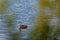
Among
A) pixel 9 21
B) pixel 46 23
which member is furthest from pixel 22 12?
pixel 46 23

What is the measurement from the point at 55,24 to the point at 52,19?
61 mm

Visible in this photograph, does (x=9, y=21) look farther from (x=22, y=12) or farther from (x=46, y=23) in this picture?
(x=46, y=23)

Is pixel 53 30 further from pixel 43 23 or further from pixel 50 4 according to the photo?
pixel 50 4

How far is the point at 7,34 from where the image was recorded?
5.21ft

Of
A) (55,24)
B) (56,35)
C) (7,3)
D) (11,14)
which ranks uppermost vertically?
(7,3)

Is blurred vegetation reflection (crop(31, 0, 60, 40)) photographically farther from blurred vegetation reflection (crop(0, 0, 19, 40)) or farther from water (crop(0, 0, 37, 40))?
blurred vegetation reflection (crop(0, 0, 19, 40))

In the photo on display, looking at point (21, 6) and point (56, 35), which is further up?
point (21, 6)

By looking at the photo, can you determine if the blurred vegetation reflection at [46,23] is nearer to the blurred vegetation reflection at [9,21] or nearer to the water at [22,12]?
the water at [22,12]

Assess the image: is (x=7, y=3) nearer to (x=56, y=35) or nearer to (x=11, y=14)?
(x=11, y=14)

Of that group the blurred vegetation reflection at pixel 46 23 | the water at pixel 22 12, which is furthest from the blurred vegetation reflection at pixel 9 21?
the blurred vegetation reflection at pixel 46 23

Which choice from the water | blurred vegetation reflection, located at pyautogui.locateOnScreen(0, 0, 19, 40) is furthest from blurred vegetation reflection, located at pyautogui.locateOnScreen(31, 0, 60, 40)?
blurred vegetation reflection, located at pyautogui.locateOnScreen(0, 0, 19, 40)

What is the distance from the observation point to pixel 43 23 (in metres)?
1.56

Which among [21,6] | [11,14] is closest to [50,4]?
[21,6]

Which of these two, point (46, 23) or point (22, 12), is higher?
point (22, 12)
